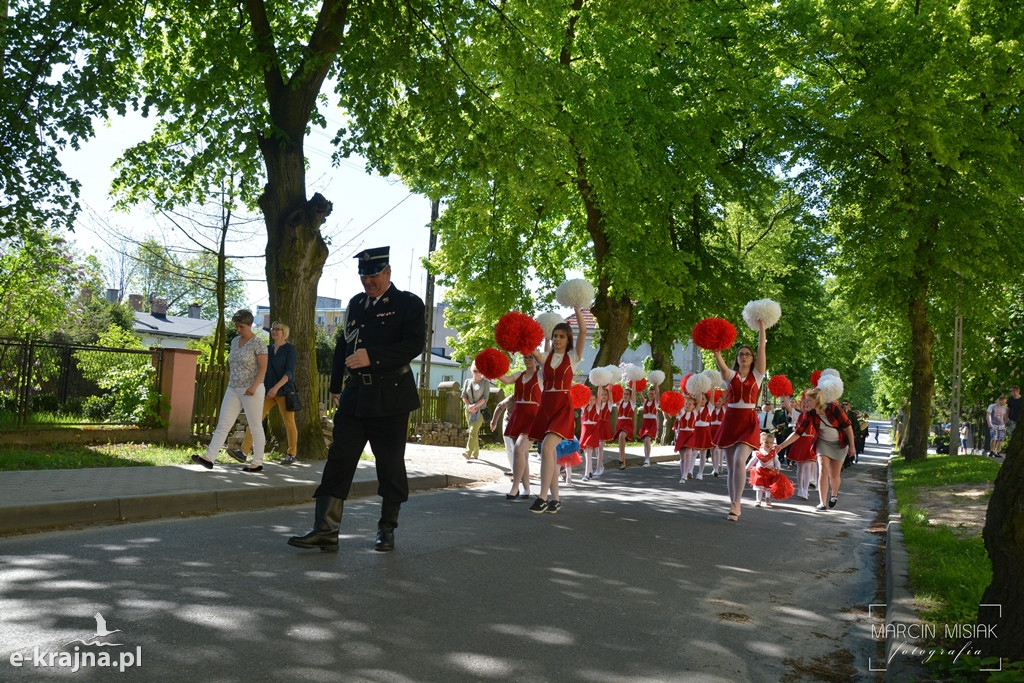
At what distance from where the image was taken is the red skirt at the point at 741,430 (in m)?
11.1

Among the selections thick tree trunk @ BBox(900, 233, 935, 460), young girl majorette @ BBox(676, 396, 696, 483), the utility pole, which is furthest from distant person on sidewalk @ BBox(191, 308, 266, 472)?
thick tree trunk @ BBox(900, 233, 935, 460)

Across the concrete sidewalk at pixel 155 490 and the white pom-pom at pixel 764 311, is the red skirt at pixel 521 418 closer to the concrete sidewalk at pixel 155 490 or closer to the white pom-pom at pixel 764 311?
the concrete sidewalk at pixel 155 490

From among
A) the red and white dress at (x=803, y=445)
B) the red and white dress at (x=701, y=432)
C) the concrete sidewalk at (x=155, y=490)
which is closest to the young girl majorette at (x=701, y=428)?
the red and white dress at (x=701, y=432)

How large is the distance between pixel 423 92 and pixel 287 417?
224 inches

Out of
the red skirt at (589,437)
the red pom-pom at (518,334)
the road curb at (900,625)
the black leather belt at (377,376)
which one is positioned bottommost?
the road curb at (900,625)

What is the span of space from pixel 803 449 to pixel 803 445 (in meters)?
0.06

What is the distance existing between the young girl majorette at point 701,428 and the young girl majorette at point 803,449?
2.45 m

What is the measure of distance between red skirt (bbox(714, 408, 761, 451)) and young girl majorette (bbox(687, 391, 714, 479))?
6.15 metres

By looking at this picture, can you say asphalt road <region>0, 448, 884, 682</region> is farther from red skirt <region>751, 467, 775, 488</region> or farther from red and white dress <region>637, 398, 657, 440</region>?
red and white dress <region>637, 398, 657, 440</region>

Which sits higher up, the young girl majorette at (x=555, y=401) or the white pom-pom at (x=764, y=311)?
the white pom-pom at (x=764, y=311)

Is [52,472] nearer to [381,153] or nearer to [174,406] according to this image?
[174,406]

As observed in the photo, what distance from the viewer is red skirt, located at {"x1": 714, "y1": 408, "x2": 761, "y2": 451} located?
11125 millimetres

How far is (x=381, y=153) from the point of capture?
16875 mm

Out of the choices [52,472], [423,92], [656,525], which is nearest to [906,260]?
[423,92]
